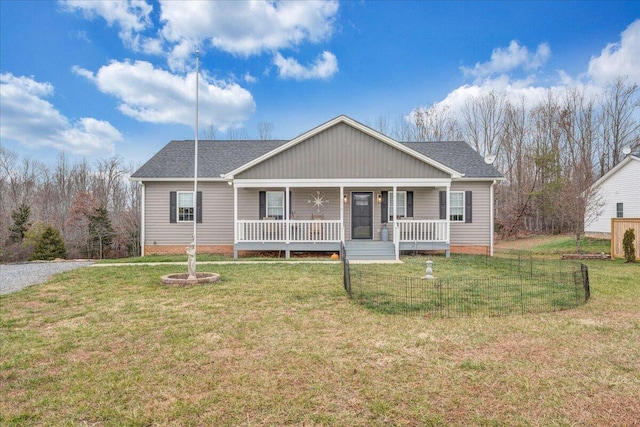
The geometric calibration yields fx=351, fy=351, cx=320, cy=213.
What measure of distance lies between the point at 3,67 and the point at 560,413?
2645 cm

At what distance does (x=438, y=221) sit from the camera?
1369cm

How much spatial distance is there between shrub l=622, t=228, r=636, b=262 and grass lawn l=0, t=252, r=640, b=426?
7.81 meters

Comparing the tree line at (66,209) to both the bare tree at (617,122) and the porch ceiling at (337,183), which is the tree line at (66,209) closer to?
the porch ceiling at (337,183)

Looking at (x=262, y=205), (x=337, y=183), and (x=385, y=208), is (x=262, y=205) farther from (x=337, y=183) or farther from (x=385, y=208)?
(x=385, y=208)

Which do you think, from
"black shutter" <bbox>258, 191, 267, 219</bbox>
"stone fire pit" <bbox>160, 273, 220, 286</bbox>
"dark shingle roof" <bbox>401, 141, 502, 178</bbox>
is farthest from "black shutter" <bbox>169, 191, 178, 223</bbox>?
"dark shingle roof" <bbox>401, 141, 502, 178</bbox>

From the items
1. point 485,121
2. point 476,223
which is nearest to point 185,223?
point 476,223

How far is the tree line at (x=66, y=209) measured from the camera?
1545 centimetres

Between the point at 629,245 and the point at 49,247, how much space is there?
22.9m

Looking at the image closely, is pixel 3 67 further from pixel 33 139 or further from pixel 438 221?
pixel 438 221

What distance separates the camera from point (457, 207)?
15281 millimetres

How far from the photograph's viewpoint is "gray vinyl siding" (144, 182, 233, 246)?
15.2 m

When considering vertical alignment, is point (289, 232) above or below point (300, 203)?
below

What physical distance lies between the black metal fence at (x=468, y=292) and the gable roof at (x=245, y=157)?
223 inches

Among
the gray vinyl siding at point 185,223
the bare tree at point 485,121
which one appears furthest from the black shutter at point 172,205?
the bare tree at point 485,121
